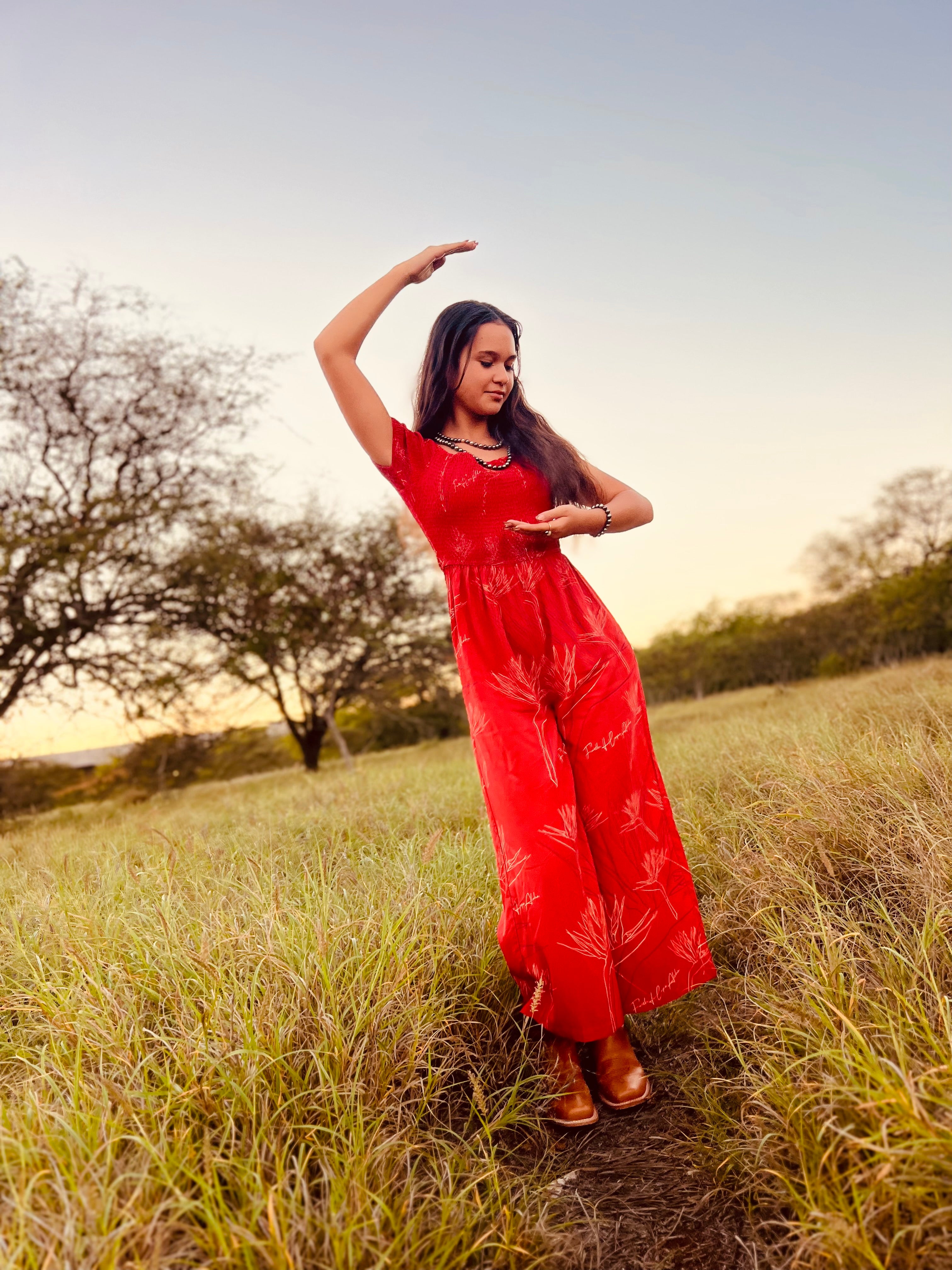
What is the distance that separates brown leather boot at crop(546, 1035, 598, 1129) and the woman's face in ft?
6.70

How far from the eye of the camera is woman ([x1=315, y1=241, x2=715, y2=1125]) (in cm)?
231

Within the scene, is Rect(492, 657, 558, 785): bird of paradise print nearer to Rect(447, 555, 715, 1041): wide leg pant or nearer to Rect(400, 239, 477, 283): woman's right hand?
Rect(447, 555, 715, 1041): wide leg pant

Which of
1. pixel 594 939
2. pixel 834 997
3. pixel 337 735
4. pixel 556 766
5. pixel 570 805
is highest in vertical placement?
pixel 556 766

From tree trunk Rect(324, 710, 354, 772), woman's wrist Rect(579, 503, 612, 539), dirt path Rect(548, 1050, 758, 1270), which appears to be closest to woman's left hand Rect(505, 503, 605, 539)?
woman's wrist Rect(579, 503, 612, 539)

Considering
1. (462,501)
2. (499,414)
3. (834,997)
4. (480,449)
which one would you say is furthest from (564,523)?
(834,997)

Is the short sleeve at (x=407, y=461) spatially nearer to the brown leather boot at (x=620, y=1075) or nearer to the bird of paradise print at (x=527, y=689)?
the bird of paradise print at (x=527, y=689)

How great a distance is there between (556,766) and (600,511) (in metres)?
0.83

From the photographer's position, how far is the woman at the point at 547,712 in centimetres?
231

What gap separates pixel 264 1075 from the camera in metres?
1.85

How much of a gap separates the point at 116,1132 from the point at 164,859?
1739 millimetres

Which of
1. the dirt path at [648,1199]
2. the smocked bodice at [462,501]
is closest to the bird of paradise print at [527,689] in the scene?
the smocked bodice at [462,501]

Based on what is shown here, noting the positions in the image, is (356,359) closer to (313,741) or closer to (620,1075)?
(620,1075)

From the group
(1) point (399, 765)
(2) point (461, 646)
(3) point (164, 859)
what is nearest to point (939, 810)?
(2) point (461, 646)

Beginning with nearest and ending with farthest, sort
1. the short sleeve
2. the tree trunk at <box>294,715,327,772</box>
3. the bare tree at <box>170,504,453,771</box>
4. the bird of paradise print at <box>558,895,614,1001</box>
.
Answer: the bird of paradise print at <box>558,895,614,1001</box>, the short sleeve, the bare tree at <box>170,504,453,771</box>, the tree trunk at <box>294,715,327,772</box>
